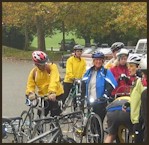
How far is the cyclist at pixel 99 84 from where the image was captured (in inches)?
283

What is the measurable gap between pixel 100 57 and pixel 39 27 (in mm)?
32924

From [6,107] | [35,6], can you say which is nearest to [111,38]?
[35,6]

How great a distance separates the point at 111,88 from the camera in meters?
7.17

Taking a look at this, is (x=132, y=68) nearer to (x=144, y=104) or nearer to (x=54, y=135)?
(x=144, y=104)

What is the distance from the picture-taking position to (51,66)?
24.4 ft

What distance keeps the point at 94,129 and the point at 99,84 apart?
0.77m

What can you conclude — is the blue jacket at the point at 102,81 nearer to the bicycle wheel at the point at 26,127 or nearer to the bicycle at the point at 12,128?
the bicycle wheel at the point at 26,127

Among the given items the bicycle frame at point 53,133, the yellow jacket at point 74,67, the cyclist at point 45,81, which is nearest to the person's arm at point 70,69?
the yellow jacket at point 74,67

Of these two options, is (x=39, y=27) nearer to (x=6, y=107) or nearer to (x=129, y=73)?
(x=6, y=107)

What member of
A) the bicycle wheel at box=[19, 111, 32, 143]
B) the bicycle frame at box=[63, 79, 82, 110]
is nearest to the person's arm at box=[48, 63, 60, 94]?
the bicycle wheel at box=[19, 111, 32, 143]

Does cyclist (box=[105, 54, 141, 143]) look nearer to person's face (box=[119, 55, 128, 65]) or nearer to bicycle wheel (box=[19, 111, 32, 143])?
bicycle wheel (box=[19, 111, 32, 143])

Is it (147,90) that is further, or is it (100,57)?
(100,57)

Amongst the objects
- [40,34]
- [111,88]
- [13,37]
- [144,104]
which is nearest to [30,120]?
[111,88]

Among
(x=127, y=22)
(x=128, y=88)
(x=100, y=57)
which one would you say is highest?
(x=127, y=22)
